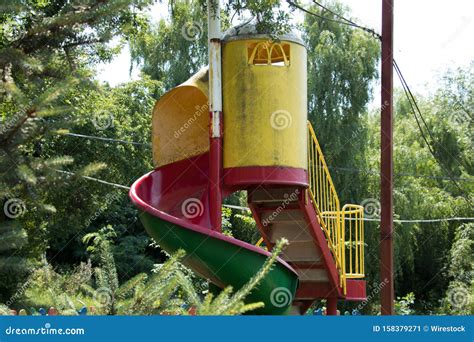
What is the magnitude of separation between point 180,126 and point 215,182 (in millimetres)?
1529

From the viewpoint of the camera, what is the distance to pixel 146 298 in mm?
3730

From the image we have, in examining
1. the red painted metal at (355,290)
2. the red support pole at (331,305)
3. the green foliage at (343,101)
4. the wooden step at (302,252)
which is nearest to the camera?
the wooden step at (302,252)

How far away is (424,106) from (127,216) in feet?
42.6

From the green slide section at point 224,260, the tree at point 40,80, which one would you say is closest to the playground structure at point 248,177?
the green slide section at point 224,260

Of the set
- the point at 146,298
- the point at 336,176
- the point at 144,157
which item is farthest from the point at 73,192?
the point at 146,298
